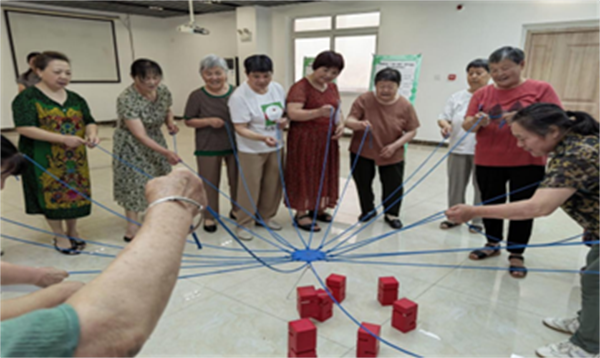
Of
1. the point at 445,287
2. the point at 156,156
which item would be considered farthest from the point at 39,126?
the point at 445,287

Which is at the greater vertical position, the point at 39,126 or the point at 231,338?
the point at 39,126

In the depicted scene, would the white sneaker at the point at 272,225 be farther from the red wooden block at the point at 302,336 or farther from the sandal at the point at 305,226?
the red wooden block at the point at 302,336

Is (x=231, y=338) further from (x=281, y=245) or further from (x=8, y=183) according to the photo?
(x=8, y=183)

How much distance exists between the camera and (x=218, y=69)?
3035 millimetres

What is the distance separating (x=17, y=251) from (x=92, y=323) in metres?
3.06

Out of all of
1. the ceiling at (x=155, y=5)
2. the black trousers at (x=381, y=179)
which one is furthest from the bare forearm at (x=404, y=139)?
the ceiling at (x=155, y=5)

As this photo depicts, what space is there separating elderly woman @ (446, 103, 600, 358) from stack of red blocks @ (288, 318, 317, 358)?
0.79m

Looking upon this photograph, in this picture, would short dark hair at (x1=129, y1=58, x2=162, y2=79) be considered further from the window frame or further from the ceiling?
the ceiling

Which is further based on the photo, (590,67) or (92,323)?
(590,67)

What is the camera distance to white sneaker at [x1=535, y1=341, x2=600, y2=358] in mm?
1746

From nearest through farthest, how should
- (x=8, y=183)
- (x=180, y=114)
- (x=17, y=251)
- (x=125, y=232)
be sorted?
(x=17, y=251) → (x=125, y=232) → (x=8, y=183) → (x=180, y=114)

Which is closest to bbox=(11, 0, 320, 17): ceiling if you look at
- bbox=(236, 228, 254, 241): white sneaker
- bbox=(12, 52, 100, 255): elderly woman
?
bbox=(12, 52, 100, 255): elderly woman

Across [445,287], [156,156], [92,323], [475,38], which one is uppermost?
[475,38]

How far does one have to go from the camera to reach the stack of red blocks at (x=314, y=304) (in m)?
2.03
